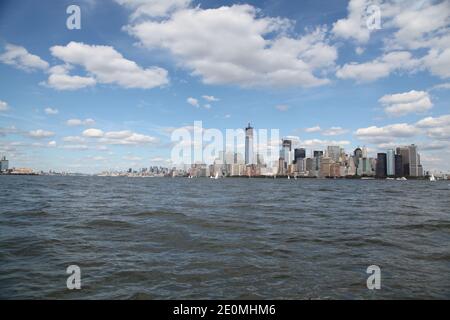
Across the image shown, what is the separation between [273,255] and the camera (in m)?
13.9

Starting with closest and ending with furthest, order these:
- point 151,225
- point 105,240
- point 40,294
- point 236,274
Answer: point 40,294
point 236,274
point 105,240
point 151,225

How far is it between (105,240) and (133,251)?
3212 mm

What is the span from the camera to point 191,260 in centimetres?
1294

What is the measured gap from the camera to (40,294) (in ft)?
31.3

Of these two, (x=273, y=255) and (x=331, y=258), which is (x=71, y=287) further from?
(x=331, y=258)

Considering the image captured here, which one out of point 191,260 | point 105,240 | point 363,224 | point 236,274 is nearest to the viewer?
point 236,274

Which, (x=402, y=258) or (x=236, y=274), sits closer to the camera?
(x=236, y=274)
